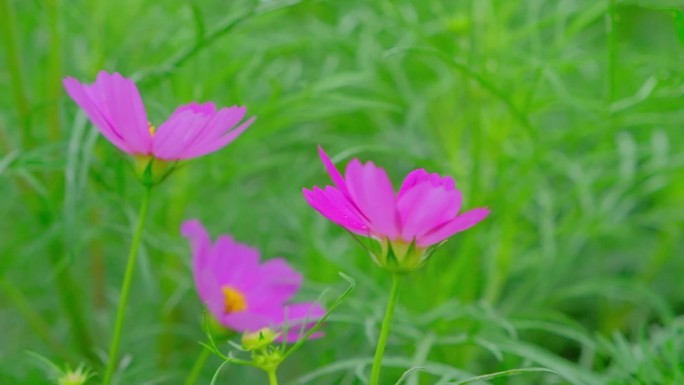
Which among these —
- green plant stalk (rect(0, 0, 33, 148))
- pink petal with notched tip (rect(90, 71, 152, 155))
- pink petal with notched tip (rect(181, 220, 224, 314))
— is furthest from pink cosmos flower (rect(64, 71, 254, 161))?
green plant stalk (rect(0, 0, 33, 148))

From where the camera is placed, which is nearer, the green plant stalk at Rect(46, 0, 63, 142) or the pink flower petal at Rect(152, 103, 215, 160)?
the pink flower petal at Rect(152, 103, 215, 160)

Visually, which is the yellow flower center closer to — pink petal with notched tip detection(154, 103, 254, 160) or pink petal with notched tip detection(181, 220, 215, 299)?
pink petal with notched tip detection(181, 220, 215, 299)

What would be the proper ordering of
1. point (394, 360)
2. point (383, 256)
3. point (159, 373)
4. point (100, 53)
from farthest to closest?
1. point (100, 53)
2. point (159, 373)
3. point (394, 360)
4. point (383, 256)

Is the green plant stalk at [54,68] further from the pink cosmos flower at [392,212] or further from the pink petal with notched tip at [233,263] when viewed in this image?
the pink cosmos flower at [392,212]

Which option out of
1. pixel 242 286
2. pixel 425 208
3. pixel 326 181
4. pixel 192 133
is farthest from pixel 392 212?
pixel 326 181


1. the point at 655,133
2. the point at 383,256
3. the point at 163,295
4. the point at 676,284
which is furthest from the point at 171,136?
the point at 676,284

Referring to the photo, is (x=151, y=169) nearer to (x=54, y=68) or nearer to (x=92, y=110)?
(x=92, y=110)

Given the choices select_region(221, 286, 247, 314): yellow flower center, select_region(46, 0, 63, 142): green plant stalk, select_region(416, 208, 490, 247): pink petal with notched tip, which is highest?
select_region(46, 0, 63, 142): green plant stalk

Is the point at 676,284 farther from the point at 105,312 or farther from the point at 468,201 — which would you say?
the point at 105,312
